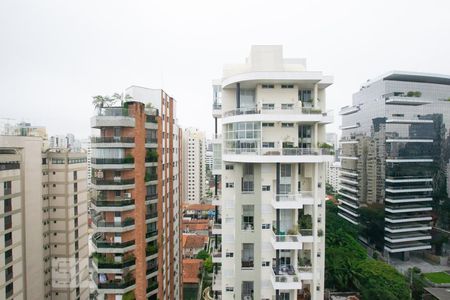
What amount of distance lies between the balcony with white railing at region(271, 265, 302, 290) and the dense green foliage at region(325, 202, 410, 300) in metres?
13.7

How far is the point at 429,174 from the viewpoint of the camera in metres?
38.9

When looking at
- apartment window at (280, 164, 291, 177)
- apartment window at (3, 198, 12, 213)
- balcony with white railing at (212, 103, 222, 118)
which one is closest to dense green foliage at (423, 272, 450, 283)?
apartment window at (280, 164, 291, 177)

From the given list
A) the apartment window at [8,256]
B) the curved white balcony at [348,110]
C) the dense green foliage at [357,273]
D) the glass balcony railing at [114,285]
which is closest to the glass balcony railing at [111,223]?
the glass balcony railing at [114,285]

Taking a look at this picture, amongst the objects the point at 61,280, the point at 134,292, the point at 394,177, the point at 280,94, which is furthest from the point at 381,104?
the point at 61,280

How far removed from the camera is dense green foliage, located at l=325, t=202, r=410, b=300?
22094 millimetres

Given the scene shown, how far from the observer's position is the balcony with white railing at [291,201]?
1328 centimetres

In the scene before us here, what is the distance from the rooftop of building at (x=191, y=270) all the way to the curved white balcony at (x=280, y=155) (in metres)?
27.6

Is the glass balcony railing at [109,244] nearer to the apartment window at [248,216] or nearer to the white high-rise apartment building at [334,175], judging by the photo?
the apartment window at [248,216]

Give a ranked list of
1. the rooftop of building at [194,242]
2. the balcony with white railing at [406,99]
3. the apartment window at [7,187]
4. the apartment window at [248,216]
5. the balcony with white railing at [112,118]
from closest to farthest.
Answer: the apartment window at [248,216] < the balcony with white railing at [112,118] < the apartment window at [7,187] < the balcony with white railing at [406,99] < the rooftop of building at [194,242]

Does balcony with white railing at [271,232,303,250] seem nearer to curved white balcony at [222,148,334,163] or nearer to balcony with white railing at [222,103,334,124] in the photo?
curved white balcony at [222,148,334,163]

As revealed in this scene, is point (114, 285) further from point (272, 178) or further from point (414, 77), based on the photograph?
point (414, 77)

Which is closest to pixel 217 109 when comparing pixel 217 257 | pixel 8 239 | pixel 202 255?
pixel 217 257

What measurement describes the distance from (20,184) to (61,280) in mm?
13037

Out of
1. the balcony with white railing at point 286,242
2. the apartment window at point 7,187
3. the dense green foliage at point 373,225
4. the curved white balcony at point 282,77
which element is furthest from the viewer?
the dense green foliage at point 373,225
